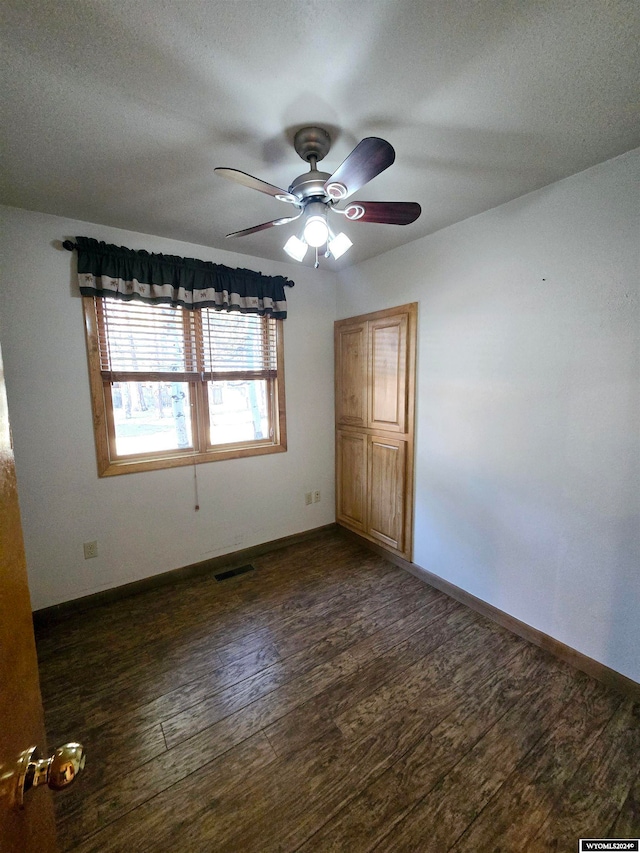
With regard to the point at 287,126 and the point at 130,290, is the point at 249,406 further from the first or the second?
the point at 287,126

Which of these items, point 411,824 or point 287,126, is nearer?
point 411,824

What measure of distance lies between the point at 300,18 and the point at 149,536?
2.82 m

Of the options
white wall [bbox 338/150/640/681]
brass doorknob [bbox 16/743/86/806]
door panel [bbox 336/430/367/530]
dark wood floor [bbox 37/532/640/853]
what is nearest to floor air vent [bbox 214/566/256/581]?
dark wood floor [bbox 37/532/640/853]

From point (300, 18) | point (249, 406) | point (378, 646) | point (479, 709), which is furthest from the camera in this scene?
point (249, 406)

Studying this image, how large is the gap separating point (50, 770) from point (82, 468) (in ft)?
6.92

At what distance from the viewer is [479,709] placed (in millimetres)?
1610

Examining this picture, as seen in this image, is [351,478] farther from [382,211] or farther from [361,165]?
[361,165]

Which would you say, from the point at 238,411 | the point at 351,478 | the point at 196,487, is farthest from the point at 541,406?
the point at 196,487

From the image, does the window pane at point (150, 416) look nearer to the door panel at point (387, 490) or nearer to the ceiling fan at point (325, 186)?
the ceiling fan at point (325, 186)

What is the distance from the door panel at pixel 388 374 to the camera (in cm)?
266

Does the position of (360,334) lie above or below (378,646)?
above

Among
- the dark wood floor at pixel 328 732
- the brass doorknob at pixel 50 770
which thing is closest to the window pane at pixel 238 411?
the dark wood floor at pixel 328 732

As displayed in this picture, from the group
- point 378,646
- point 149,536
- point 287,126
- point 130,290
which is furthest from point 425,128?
point 149,536

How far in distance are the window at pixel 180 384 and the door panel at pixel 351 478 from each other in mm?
638
